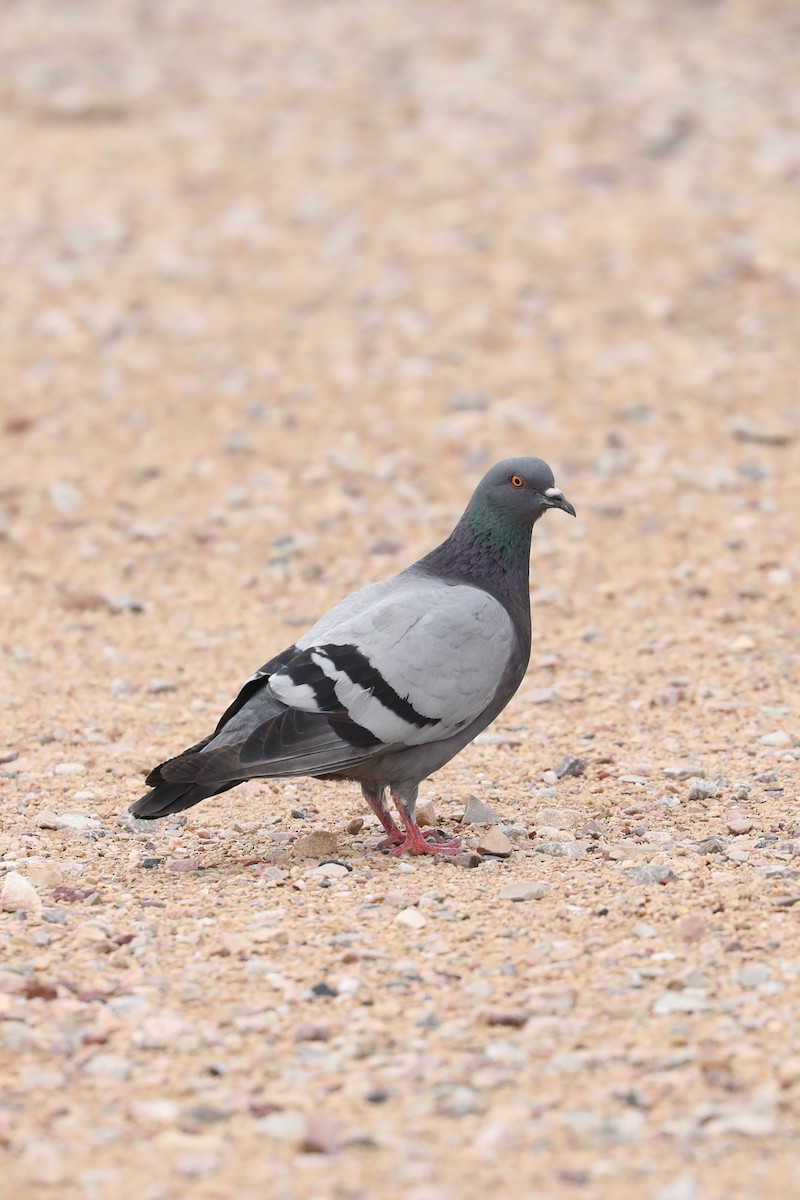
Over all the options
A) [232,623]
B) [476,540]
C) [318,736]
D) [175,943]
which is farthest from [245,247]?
[175,943]

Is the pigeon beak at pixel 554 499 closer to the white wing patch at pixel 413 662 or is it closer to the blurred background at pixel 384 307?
the white wing patch at pixel 413 662

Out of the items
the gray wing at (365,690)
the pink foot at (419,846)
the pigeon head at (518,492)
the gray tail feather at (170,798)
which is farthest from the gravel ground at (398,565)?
the pigeon head at (518,492)

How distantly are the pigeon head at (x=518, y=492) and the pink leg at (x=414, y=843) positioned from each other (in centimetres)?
122

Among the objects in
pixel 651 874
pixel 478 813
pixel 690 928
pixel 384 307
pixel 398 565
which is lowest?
pixel 398 565

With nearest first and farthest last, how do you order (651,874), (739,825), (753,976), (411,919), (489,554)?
1. (753,976)
2. (411,919)
3. (651,874)
4. (739,825)
5. (489,554)

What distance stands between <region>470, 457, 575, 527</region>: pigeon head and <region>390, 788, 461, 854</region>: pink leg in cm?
122

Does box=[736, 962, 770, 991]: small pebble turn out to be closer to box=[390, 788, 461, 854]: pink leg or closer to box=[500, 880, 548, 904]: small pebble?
box=[500, 880, 548, 904]: small pebble

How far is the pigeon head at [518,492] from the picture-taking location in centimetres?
619

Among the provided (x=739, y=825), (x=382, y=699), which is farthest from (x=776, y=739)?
(x=382, y=699)

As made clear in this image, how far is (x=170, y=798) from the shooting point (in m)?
5.41

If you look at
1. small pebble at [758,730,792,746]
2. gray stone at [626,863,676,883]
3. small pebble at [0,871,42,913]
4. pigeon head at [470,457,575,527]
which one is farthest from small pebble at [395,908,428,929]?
small pebble at [758,730,792,746]

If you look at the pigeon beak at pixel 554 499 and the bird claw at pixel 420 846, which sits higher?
the pigeon beak at pixel 554 499

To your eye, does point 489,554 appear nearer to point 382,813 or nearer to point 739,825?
point 382,813

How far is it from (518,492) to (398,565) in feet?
11.3
